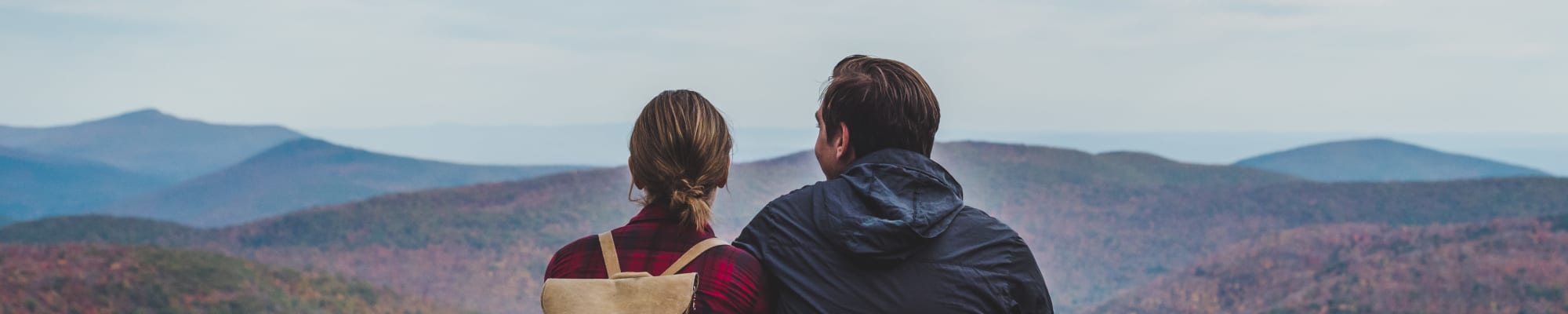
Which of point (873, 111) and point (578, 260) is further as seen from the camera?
point (873, 111)

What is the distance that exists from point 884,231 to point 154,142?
53178 mm

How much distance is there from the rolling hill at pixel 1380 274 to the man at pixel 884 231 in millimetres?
22589

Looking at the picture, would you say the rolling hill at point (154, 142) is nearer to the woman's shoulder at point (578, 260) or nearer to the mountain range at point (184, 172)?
the mountain range at point (184, 172)

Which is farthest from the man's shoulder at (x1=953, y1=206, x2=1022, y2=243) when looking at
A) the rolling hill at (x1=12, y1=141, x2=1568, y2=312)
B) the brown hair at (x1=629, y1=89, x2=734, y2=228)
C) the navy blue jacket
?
the rolling hill at (x1=12, y1=141, x2=1568, y2=312)

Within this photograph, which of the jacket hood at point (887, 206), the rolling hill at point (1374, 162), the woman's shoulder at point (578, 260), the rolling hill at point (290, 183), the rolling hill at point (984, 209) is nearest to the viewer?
the jacket hood at point (887, 206)

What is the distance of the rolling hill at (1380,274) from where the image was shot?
2344 cm

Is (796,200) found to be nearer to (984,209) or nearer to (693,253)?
(693,253)

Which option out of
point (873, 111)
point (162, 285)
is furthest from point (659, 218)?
point (162, 285)

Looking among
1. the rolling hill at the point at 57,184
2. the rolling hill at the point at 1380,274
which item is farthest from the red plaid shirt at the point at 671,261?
the rolling hill at the point at 57,184

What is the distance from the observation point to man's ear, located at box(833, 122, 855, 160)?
399 centimetres

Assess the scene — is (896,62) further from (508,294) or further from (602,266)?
(508,294)

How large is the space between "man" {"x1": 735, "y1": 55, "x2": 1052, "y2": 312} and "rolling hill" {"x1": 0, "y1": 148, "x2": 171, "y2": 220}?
141 ft

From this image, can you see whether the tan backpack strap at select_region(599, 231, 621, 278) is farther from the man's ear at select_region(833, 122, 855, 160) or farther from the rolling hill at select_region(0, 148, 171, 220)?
the rolling hill at select_region(0, 148, 171, 220)

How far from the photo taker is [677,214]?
3.80 m
